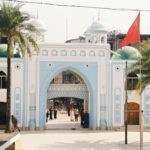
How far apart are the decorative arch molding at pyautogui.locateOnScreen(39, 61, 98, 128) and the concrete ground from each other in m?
1.33

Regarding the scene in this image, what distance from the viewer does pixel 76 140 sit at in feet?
97.8

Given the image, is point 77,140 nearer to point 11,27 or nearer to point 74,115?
point 11,27

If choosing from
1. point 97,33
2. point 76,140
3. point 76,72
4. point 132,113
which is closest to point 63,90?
point 76,72

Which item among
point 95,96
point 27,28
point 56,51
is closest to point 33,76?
point 56,51

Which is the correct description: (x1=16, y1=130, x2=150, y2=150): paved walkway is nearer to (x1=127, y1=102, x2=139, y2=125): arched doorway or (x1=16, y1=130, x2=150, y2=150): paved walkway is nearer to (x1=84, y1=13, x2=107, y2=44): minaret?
(x1=127, y1=102, x2=139, y2=125): arched doorway

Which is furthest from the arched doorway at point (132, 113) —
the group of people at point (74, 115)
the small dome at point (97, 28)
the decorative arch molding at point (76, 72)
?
the small dome at point (97, 28)

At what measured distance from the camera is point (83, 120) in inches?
1484

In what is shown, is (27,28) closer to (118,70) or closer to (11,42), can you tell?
(11,42)

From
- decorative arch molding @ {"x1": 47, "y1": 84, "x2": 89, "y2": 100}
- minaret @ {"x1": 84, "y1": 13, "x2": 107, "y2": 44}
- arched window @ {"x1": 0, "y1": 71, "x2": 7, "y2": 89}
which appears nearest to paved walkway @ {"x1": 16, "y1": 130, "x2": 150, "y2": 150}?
decorative arch molding @ {"x1": 47, "y1": 84, "x2": 89, "y2": 100}

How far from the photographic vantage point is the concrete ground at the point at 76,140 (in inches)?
1049

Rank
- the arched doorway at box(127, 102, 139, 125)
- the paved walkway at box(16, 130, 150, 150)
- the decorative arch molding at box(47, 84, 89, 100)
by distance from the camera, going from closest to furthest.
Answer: the paved walkway at box(16, 130, 150, 150) < the decorative arch molding at box(47, 84, 89, 100) < the arched doorway at box(127, 102, 139, 125)

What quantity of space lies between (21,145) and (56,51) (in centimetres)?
1034

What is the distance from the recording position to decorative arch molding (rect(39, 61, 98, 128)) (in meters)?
35.6

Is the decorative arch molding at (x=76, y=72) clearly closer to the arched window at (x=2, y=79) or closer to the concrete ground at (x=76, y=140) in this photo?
the concrete ground at (x=76, y=140)
